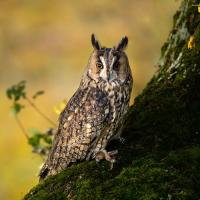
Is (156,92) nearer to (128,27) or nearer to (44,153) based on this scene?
(44,153)

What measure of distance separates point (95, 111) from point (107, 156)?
48 centimetres

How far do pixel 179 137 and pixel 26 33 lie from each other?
11.2 meters

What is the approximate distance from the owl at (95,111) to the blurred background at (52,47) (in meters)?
4.81

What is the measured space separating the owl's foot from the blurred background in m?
5.32

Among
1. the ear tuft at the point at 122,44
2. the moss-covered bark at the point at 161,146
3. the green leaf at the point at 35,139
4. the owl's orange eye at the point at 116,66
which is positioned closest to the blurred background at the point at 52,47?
the green leaf at the point at 35,139

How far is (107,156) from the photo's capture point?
17.1 feet

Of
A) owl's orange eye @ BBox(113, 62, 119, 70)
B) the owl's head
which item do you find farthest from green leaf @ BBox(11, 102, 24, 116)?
owl's orange eye @ BBox(113, 62, 119, 70)

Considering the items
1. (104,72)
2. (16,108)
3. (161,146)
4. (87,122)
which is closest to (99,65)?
(104,72)

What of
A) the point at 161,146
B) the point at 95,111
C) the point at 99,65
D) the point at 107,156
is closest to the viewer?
the point at 107,156

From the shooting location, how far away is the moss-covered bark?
473cm

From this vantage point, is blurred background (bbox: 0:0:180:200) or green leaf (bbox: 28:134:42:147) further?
→ blurred background (bbox: 0:0:180:200)

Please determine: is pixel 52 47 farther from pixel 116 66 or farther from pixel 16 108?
pixel 116 66

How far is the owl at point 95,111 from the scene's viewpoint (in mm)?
5621

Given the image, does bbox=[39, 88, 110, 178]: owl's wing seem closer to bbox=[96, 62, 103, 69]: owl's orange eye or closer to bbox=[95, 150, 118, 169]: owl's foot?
bbox=[96, 62, 103, 69]: owl's orange eye
